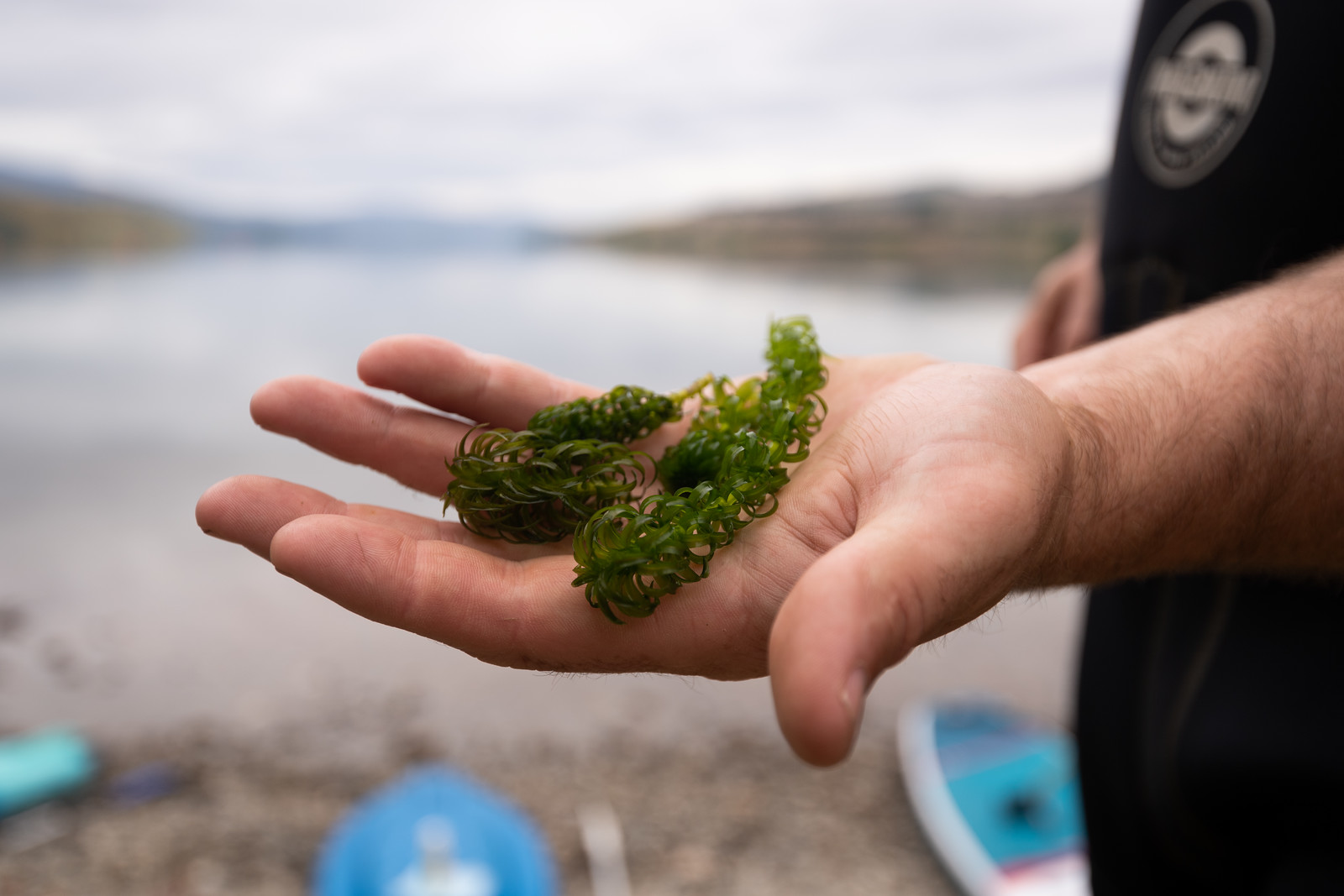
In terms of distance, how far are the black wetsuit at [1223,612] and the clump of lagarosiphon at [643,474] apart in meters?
0.84

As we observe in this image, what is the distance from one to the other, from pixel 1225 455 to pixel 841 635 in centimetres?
79

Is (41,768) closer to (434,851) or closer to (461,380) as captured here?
(434,851)

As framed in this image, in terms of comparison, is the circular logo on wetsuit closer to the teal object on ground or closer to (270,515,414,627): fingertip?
(270,515,414,627): fingertip

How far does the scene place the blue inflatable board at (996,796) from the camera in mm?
5285

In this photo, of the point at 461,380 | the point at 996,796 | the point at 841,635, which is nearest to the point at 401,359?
the point at 461,380

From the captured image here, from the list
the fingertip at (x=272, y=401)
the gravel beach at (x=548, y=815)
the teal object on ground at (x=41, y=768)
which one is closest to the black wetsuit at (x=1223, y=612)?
the fingertip at (x=272, y=401)

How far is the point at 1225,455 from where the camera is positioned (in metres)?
1.24

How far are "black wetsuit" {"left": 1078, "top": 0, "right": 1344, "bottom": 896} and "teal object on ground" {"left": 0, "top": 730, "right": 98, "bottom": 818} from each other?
6931mm

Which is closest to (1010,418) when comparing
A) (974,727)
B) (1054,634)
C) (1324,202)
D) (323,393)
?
(1324,202)

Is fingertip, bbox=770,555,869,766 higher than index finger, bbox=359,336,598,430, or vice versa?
index finger, bbox=359,336,598,430

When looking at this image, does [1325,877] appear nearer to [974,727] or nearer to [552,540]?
[552,540]

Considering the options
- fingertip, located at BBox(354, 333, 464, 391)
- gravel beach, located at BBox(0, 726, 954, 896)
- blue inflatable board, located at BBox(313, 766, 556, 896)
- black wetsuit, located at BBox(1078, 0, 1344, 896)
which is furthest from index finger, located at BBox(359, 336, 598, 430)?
gravel beach, located at BBox(0, 726, 954, 896)

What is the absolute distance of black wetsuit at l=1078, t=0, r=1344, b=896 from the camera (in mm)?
1504

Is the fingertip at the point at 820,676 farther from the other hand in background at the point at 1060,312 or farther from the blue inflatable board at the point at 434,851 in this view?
the blue inflatable board at the point at 434,851
